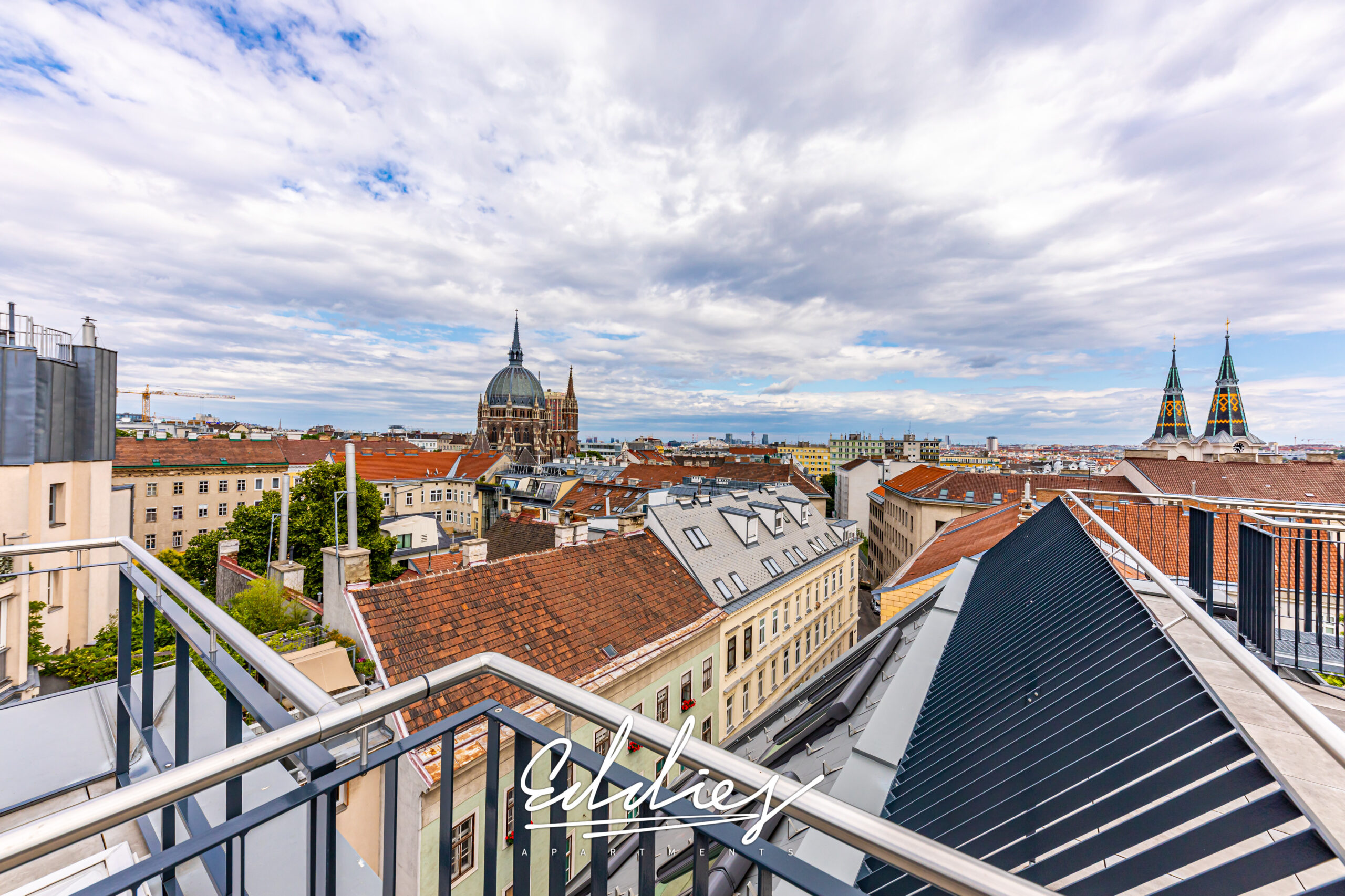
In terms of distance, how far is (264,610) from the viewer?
44.7 ft

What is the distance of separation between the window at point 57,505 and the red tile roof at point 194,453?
37.1 metres

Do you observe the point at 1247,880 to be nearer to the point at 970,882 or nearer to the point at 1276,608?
the point at 970,882

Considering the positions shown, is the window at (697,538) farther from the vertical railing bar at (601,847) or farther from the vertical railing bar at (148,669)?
the vertical railing bar at (601,847)

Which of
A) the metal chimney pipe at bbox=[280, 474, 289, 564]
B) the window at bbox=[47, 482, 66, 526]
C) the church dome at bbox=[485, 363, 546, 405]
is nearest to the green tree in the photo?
the window at bbox=[47, 482, 66, 526]

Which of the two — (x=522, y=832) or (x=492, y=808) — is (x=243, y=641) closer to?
(x=492, y=808)

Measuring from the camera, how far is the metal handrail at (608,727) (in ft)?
3.19

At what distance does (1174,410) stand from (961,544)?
65.0m

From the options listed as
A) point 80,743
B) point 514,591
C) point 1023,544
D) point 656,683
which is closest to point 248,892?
point 80,743

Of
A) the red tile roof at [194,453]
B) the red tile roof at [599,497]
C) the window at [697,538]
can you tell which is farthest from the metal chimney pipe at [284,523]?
the red tile roof at [194,453]

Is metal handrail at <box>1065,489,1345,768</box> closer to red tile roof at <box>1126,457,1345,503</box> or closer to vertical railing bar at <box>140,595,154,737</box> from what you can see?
vertical railing bar at <box>140,595,154,737</box>

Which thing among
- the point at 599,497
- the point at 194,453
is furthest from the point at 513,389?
the point at 599,497

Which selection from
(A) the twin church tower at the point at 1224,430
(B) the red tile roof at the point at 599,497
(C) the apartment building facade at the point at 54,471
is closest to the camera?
(C) the apartment building facade at the point at 54,471

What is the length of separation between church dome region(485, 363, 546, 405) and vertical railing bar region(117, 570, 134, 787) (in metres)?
113

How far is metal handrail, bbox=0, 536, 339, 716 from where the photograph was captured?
150 centimetres
